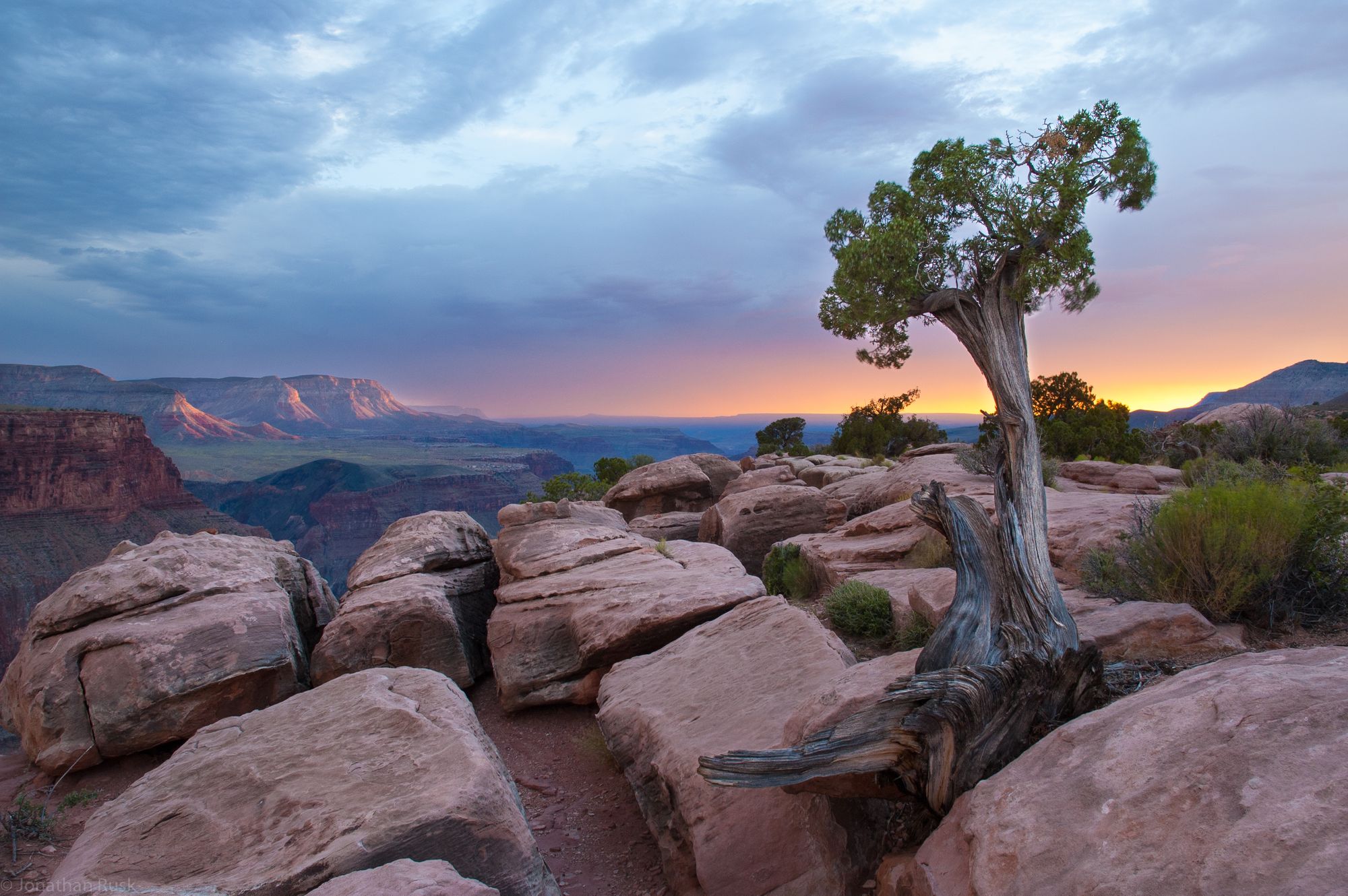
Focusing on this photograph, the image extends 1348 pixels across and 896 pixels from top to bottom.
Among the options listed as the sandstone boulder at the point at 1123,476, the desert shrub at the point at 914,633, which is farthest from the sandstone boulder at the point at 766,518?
the sandstone boulder at the point at 1123,476

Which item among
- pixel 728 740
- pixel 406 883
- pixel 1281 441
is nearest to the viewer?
pixel 406 883

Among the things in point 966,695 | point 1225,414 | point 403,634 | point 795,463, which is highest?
point 1225,414

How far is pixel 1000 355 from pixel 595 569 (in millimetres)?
7463

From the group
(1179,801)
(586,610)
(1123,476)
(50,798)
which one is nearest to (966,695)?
(1179,801)

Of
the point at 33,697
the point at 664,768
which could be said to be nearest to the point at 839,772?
the point at 664,768

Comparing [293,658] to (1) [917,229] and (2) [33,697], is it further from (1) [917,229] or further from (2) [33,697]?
(1) [917,229]

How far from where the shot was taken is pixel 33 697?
863cm

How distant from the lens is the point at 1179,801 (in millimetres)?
3357

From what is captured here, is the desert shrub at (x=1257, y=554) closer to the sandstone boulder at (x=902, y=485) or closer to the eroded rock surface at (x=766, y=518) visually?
the sandstone boulder at (x=902, y=485)

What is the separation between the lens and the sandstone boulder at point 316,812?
4578mm

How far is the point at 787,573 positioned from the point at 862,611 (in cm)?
416

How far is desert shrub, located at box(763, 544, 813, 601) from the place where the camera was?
1396 cm

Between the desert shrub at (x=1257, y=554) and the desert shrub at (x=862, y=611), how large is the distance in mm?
3363

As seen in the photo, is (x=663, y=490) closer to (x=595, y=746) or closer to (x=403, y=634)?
(x=403, y=634)
